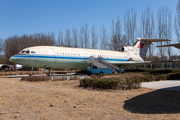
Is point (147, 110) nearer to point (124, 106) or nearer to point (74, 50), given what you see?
point (124, 106)

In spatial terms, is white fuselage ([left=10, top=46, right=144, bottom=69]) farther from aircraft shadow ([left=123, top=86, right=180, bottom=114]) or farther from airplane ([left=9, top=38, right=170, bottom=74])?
aircraft shadow ([left=123, top=86, right=180, bottom=114])

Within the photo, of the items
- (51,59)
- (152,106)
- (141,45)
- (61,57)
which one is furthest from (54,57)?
(141,45)

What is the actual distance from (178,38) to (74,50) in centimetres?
2572

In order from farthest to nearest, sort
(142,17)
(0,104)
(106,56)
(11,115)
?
1. (142,17)
2. (106,56)
3. (0,104)
4. (11,115)

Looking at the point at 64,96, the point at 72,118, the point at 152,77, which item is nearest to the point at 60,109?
the point at 72,118

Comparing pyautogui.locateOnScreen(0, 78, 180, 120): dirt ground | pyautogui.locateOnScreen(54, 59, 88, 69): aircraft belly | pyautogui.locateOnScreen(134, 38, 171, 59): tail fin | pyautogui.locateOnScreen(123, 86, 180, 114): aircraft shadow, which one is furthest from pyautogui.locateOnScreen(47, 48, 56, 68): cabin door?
pyautogui.locateOnScreen(134, 38, 171, 59): tail fin

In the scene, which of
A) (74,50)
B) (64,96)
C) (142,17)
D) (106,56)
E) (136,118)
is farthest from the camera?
(142,17)

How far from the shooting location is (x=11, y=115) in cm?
647

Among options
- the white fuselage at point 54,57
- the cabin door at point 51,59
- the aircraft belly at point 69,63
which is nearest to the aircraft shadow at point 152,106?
the cabin door at point 51,59

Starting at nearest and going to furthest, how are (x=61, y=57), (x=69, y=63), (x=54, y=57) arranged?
1. (x=54, y=57)
2. (x=61, y=57)
3. (x=69, y=63)

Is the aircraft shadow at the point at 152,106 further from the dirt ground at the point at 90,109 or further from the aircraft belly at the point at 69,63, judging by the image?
the aircraft belly at the point at 69,63

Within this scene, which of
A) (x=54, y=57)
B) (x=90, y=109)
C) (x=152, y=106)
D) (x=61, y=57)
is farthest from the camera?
(x=61, y=57)

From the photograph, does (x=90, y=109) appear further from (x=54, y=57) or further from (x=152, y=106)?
(x=54, y=57)

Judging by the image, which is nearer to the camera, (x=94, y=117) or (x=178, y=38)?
(x=94, y=117)
